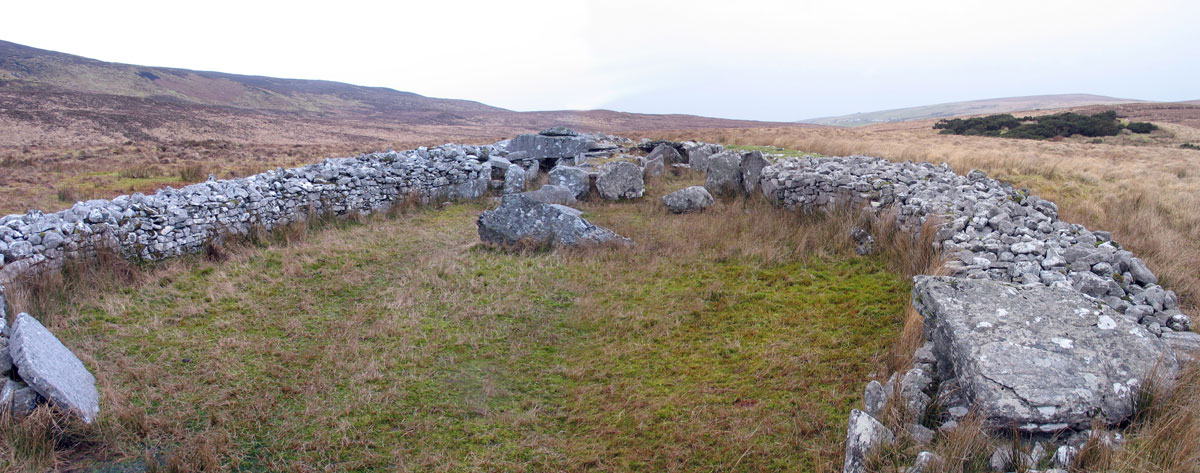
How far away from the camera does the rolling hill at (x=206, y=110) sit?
32500 mm

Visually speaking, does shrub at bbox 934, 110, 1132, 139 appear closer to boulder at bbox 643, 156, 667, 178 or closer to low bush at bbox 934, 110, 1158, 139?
low bush at bbox 934, 110, 1158, 139

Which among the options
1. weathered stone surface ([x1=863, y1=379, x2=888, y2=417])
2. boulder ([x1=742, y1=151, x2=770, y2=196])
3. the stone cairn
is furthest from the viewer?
boulder ([x1=742, y1=151, x2=770, y2=196])

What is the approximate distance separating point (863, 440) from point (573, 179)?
10.7 meters

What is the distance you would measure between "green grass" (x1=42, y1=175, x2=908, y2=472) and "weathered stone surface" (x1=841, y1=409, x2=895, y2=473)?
33cm

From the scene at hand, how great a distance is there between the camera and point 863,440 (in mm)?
3373

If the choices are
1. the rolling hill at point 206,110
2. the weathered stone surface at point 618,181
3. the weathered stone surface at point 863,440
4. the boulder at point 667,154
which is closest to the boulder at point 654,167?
the boulder at point 667,154

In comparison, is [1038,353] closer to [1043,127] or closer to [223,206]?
[223,206]

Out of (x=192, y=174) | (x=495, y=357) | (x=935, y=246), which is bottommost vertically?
(x=495, y=357)

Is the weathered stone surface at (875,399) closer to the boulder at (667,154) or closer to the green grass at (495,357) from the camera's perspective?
the green grass at (495,357)

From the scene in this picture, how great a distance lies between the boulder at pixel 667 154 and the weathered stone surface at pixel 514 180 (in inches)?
170

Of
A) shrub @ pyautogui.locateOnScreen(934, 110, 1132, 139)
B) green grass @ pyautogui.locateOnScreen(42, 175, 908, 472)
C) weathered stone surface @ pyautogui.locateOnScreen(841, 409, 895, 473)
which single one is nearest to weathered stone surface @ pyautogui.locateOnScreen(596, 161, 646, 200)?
green grass @ pyautogui.locateOnScreen(42, 175, 908, 472)

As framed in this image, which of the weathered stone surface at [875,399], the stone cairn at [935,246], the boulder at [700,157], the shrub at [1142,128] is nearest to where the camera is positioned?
the stone cairn at [935,246]

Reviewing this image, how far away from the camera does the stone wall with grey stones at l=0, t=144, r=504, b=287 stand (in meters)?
6.82

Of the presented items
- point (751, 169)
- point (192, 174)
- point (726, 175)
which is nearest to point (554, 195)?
point (726, 175)
